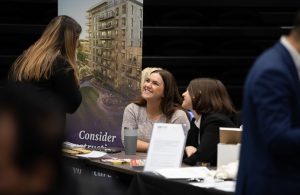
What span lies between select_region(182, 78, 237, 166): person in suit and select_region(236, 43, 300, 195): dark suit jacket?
1.42 meters

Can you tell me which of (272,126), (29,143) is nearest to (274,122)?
(272,126)

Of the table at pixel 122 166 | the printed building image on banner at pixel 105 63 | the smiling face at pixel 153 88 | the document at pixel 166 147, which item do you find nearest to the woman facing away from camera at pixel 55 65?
the table at pixel 122 166

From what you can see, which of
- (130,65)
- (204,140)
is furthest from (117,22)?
(204,140)

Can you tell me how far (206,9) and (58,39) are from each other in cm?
447

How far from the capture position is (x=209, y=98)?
412 cm

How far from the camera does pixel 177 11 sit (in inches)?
316

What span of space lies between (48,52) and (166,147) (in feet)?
3.43

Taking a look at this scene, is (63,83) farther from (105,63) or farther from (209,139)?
(105,63)

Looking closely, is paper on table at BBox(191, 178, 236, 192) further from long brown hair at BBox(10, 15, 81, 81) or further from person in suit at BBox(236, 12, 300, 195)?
long brown hair at BBox(10, 15, 81, 81)

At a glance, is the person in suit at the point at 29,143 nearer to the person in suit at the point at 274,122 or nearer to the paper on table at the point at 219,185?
the person in suit at the point at 274,122

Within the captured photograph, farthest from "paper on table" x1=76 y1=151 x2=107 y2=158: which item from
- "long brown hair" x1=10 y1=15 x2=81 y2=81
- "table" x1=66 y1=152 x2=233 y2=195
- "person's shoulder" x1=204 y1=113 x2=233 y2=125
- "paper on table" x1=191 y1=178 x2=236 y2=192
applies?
"paper on table" x1=191 y1=178 x2=236 y2=192

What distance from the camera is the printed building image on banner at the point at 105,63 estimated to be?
5.49 metres

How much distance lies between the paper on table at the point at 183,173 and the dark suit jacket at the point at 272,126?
0.88 metres

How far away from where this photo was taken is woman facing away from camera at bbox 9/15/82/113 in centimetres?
386
